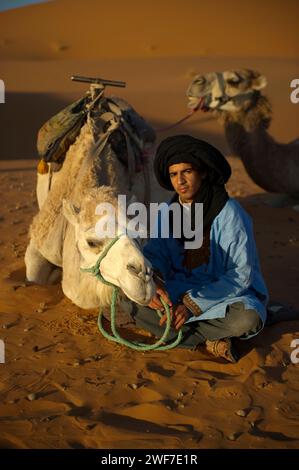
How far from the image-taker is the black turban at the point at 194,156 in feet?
12.2

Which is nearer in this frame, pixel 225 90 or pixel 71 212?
pixel 71 212

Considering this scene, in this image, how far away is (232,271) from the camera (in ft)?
12.5

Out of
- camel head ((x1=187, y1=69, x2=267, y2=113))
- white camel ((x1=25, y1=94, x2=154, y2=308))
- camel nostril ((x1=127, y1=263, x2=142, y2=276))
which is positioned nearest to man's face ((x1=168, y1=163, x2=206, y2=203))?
white camel ((x1=25, y1=94, x2=154, y2=308))

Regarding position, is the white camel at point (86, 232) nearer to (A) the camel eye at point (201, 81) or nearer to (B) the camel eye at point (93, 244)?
(B) the camel eye at point (93, 244)

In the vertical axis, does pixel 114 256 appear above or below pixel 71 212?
below

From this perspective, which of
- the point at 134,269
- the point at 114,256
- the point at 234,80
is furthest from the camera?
the point at 234,80

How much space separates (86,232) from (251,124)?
5.31 metres

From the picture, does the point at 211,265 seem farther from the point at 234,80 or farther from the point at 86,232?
the point at 234,80

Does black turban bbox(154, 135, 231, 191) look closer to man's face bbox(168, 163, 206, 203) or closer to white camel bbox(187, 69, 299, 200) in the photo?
man's face bbox(168, 163, 206, 203)

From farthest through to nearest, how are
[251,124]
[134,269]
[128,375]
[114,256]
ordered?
[251,124] < [128,375] < [114,256] < [134,269]

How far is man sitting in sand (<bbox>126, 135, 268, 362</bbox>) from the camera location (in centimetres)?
376

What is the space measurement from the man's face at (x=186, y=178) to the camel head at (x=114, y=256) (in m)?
0.53

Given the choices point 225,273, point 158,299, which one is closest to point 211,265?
point 225,273
